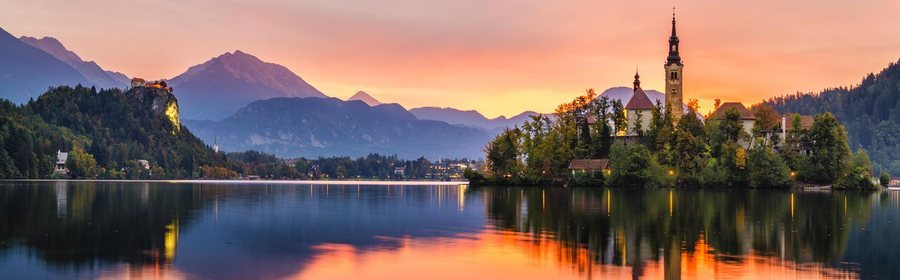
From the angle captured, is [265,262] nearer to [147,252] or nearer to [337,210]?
[147,252]

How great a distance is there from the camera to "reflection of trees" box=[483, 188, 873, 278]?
36.3 meters

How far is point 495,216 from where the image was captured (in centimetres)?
6050

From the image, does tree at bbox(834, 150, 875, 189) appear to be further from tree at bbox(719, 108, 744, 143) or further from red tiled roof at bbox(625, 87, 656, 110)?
red tiled roof at bbox(625, 87, 656, 110)

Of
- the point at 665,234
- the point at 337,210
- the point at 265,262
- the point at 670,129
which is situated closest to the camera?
the point at 265,262

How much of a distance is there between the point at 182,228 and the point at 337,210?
866 inches

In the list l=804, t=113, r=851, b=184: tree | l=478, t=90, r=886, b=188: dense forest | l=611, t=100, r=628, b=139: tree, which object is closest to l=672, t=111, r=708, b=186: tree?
l=478, t=90, r=886, b=188: dense forest

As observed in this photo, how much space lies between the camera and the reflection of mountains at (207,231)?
33059 millimetres

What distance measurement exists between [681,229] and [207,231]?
76.5 ft

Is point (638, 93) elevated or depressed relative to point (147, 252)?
elevated

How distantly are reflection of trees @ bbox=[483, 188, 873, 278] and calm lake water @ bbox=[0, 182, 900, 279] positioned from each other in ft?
0.29

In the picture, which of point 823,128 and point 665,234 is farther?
point 823,128

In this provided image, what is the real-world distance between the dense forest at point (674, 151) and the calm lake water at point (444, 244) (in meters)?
62.7

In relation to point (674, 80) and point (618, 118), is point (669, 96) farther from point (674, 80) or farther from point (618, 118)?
point (618, 118)

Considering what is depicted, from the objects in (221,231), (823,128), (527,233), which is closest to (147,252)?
(221,231)
